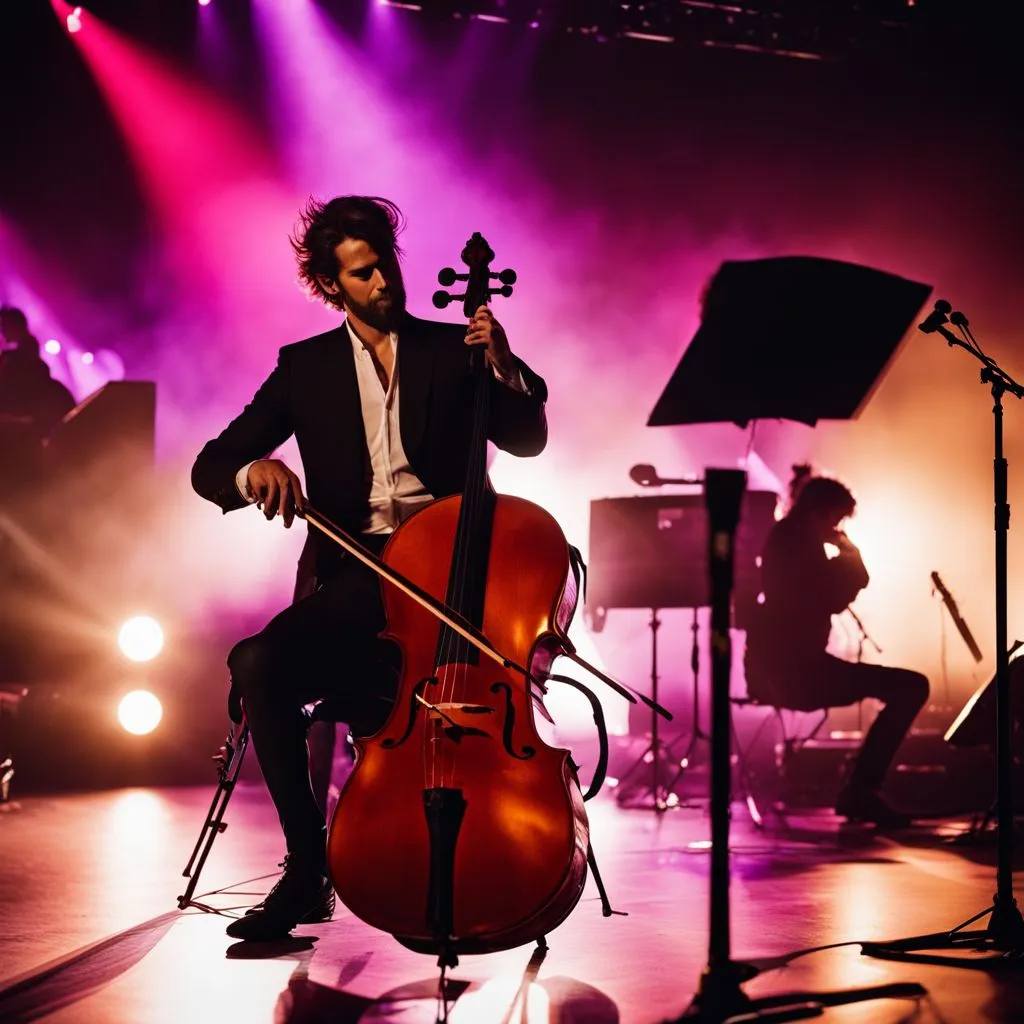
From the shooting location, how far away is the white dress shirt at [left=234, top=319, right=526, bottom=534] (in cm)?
248

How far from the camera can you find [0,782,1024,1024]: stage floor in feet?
5.94

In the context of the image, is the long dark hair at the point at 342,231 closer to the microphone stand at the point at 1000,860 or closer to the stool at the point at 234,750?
the stool at the point at 234,750

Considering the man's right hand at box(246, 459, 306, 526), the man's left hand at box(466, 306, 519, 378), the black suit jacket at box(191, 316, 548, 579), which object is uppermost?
the man's left hand at box(466, 306, 519, 378)

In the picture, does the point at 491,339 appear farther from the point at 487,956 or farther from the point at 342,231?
the point at 487,956

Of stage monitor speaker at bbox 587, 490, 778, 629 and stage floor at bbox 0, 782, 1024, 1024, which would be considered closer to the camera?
stage floor at bbox 0, 782, 1024, 1024

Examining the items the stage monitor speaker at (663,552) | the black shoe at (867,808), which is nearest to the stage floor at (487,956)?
the black shoe at (867,808)

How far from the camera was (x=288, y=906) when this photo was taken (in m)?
2.26

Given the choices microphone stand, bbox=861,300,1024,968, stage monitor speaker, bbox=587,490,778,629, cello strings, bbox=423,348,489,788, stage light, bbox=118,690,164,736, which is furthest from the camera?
stage light, bbox=118,690,164,736

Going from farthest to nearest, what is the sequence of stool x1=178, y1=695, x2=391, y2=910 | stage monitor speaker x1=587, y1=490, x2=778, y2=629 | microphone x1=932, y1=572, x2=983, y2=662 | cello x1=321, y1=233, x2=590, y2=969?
stage monitor speaker x1=587, y1=490, x2=778, y2=629 < microphone x1=932, y1=572, x2=983, y2=662 < stool x1=178, y1=695, x2=391, y2=910 < cello x1=321, y1=233, x2=590, y2=969

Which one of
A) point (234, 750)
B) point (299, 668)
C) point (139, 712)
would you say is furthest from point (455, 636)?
point (139, 712)

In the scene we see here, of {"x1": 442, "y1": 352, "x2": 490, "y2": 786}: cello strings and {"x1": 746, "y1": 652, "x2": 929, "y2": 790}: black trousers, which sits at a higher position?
{"x1": 442, "y1": 352, "x2": 490, "y2": 786}: cello strings

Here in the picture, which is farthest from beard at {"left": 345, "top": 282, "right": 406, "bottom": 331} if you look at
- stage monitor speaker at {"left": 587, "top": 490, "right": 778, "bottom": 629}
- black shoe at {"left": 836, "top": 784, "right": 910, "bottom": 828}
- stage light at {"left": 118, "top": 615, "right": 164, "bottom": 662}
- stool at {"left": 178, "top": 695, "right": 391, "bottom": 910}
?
stage light at {"left": 118, "top": 615, "right": 164, "bottom": 662}

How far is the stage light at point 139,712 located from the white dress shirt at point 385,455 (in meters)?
3.18

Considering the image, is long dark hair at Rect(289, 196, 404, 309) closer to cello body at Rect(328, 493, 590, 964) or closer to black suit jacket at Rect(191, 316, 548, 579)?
black suit jacket at Rect(191, 316, 548, 579)
